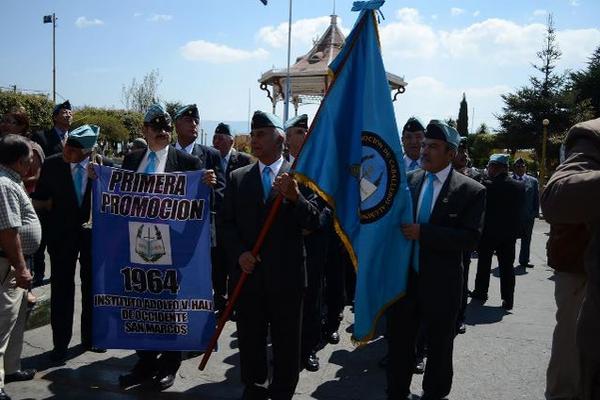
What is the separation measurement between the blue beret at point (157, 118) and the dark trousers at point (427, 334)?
2.41m

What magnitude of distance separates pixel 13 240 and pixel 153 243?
103 cm

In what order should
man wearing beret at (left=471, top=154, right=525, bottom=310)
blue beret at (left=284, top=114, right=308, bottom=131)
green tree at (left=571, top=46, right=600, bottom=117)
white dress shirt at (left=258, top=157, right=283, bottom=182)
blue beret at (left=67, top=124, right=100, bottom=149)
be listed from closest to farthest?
white dress shirt at (left=258, top=157, right=283, bottom=182) < blue beret at (left=67, top=124, right=100, bottom=149) < blue beret at (left=284, top=114, right=308, bottom=131) < man wearing beret at (left=471, top=154, right=525, bottom=310) < green tree at (left=571, top=46, right=600, bottom=117)

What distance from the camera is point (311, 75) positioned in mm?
21453

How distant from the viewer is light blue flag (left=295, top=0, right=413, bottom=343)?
12.3 ft

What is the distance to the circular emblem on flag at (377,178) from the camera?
12.3 feet

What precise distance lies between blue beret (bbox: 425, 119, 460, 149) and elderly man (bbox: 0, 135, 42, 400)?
10.2 feet

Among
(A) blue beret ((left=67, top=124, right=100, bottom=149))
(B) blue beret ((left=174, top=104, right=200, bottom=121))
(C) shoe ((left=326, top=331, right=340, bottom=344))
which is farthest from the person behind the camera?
(C) shoe ((left=326, top=331, right=340, bottom=344))

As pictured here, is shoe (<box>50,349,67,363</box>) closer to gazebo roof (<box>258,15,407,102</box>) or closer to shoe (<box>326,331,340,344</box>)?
shoe (<box>326,331,340,344</box>)

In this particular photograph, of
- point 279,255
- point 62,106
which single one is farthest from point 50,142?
point 279,255

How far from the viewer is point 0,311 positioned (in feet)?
13.4

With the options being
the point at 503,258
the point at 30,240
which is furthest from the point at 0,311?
the point at 503,258

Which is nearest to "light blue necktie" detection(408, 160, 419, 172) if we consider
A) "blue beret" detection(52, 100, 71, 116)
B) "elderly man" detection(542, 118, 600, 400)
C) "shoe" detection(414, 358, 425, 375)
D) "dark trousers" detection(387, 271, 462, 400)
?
"shoe" detection(414, 358, 425, 375)

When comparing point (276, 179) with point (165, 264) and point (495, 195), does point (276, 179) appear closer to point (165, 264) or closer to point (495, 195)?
point (165, 264)

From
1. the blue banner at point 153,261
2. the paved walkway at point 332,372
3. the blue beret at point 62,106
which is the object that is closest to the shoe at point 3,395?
the paved walkway at point 332,372
